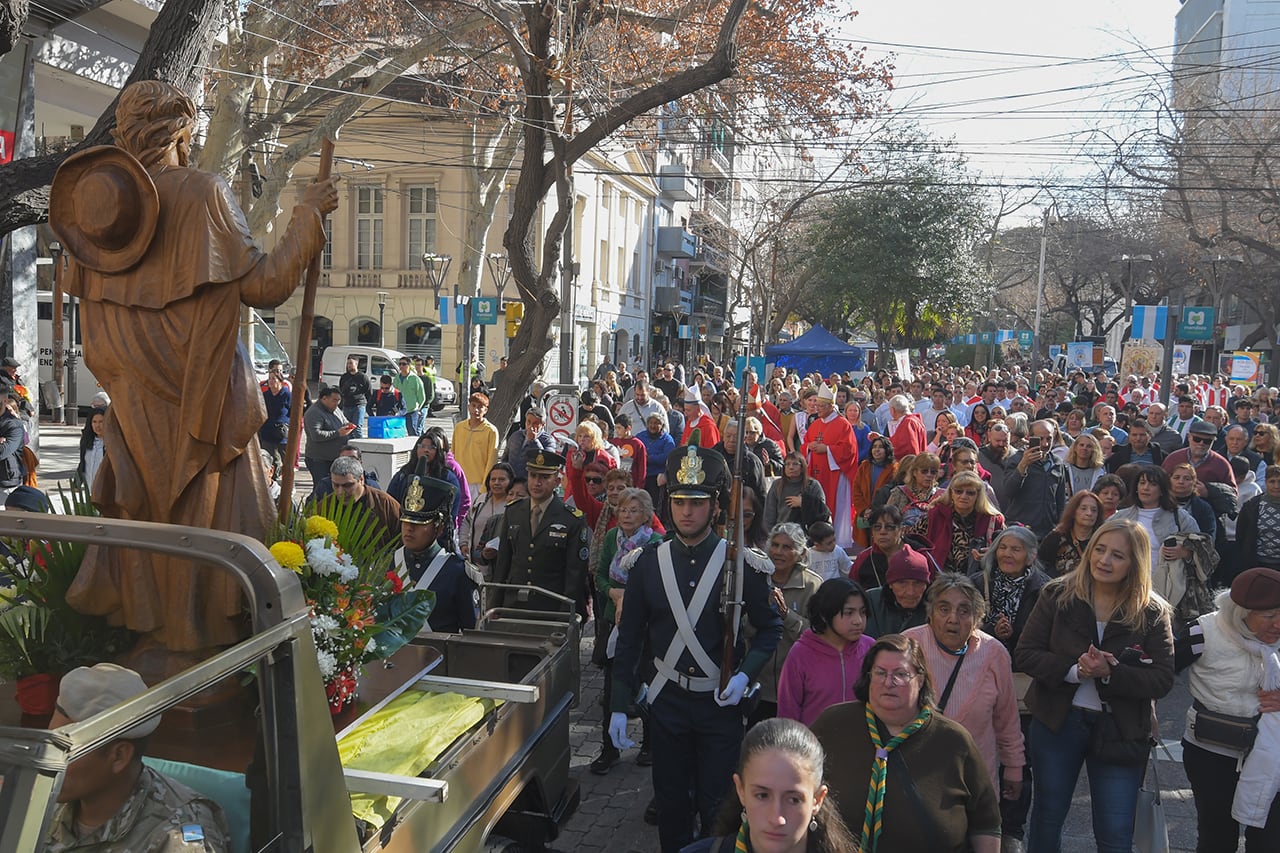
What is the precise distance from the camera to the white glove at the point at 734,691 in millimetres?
4305

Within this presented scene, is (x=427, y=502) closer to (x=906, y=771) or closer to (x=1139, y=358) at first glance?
(x=906, y=771)

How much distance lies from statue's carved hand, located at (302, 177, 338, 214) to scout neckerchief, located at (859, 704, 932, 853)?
2.47 meters

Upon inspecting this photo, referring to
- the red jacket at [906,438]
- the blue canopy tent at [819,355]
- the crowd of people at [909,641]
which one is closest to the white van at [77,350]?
the blue canopy tent at [819,355]

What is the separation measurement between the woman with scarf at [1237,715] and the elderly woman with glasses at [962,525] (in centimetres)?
228

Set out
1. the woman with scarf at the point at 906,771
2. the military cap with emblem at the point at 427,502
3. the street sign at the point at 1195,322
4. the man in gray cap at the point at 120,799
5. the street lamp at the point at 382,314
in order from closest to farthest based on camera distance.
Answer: the man in gray cap at the point at 120,799 < the woman with scarf at the point at 906,771 < the military cap with emblem at the point at 427,502 < the street sign at the point at 1195,322 < the street lamp at the point at 382,314

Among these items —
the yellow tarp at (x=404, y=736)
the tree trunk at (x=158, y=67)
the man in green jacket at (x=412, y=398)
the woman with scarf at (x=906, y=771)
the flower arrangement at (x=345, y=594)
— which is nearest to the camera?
the yellow tarp at (x=404, y=736)

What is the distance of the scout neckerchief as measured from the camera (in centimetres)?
321

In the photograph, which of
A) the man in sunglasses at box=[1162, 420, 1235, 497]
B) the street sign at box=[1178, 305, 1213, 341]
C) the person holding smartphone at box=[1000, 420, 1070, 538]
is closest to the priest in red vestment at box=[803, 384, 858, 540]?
the person holding smartphone at box=[1000, 420, 1070, 538]

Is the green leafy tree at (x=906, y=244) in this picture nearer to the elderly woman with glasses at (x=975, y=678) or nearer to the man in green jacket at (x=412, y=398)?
the man in green jacket at (x=412, y=398)

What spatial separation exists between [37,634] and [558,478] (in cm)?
418

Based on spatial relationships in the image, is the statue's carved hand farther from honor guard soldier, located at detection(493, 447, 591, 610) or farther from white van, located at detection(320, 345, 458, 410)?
white van, located at detection(320, 345, 458, 410)

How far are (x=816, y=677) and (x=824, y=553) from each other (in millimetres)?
2571

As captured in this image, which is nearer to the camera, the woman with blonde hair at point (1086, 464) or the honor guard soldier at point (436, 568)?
the honor guard soldier at point (436, 568)

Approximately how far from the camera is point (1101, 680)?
4.39 metres
